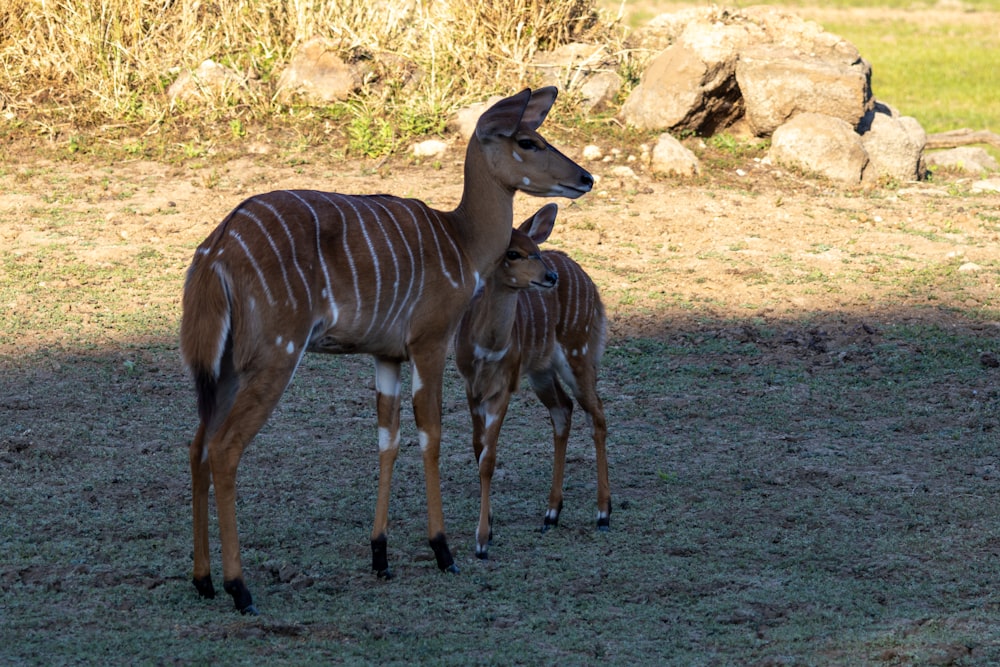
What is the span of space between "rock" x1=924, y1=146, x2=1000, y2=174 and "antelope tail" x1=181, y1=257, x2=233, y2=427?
31.4ft

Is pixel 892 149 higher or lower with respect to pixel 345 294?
lower

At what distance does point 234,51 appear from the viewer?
12.2m

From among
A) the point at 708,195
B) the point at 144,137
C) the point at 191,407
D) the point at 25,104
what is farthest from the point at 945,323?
the point at 25,104

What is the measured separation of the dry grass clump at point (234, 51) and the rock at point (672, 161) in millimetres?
1618

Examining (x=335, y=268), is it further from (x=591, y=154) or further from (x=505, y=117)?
(x=591, y=154)

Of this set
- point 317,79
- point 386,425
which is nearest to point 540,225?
point 386,425

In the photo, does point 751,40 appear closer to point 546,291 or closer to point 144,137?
point 144,137

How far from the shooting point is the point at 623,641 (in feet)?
14.0

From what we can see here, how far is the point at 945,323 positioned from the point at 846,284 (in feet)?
2.99

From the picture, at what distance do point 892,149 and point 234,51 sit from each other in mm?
5951

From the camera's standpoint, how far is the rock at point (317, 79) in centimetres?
1174

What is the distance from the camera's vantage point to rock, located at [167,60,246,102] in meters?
11.7

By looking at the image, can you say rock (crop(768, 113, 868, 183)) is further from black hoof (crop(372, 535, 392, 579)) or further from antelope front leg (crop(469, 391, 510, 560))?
black hoof (crop(372, 535, 392, 579))

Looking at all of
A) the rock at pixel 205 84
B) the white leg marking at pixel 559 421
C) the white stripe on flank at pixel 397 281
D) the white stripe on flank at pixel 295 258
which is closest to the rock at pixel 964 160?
the rock at pixel 205 84
